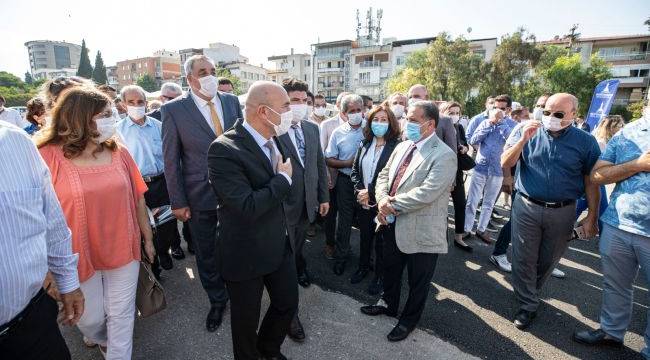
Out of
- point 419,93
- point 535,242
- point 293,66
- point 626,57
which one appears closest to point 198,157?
point 419,93

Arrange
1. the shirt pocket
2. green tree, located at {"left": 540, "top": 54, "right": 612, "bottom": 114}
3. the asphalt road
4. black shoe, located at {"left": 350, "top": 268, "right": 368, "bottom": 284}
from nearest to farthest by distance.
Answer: the shirt pocket < the asphalt road < black shoe, located at {"left": 350, "top": 268, "right": 368, "bottom": 284} < green tree, located at {"left": 540, "top": 54, "right": 612, "bottom": 114}

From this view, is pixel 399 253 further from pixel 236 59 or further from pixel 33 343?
pixel 236 59

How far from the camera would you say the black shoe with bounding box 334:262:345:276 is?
4.22 meters

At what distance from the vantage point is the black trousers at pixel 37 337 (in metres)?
1.28

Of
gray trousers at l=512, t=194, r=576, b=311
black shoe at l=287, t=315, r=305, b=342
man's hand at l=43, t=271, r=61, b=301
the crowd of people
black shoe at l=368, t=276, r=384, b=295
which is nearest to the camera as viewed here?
the crowd of people

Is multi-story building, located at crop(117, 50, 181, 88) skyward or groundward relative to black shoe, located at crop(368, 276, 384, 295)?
skyward

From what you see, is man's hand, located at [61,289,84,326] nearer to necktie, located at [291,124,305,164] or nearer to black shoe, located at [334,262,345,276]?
necktie, located at [291,124,305,164]

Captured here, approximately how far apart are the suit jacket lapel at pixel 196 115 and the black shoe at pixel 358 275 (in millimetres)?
2400

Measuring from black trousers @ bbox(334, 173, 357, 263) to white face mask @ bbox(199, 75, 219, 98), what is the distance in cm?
198

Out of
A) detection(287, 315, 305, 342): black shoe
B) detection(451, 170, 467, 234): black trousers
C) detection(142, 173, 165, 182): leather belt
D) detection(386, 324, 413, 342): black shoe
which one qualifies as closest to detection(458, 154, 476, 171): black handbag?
detection(451, 170, 467, 234): black trousers

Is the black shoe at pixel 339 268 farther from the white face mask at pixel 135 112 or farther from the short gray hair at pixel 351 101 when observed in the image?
the white face mask at pixel 135 112

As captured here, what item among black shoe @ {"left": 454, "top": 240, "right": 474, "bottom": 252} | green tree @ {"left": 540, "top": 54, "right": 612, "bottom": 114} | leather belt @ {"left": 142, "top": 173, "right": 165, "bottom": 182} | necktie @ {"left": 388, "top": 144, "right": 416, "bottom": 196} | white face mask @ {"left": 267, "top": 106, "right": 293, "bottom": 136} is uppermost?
green tree @ {"left": 540, "top": 54, "right": 612, "bottom": 114}

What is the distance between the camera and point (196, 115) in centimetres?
310

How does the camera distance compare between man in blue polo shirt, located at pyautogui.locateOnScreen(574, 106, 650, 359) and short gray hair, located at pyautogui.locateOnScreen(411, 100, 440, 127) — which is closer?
man in blue polo shirt, located at pyautogui.locateOnScreen(574, 106, 650, 359)
